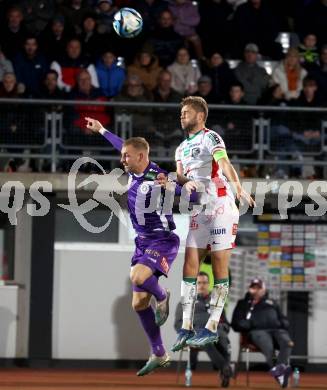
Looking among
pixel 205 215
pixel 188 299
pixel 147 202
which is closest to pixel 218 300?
pixel 188 299

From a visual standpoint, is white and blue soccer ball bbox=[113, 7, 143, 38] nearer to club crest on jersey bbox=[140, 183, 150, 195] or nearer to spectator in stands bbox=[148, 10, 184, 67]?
club crest on jersey bbox=[140, 183, 150, 195]

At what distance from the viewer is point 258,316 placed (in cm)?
2028

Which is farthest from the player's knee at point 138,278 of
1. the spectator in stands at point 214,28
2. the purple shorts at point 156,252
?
the spectator in stands at point 214,28

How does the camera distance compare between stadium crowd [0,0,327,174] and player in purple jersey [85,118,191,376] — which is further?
stadium crowd [0,0,327,174]

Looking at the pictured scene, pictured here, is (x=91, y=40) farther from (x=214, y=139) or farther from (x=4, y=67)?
(x=214, y=139)

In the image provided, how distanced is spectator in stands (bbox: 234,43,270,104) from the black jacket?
117 inches

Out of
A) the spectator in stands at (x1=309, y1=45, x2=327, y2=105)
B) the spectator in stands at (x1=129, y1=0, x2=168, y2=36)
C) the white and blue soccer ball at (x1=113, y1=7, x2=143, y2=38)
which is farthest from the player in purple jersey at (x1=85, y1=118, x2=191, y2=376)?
the spectator in stands at (x1=129, y1=0, x2=168, y2=36)

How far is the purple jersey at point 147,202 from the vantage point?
1294cm

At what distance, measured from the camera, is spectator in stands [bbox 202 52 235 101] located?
65.4ft

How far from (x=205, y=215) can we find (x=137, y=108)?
6526 mm

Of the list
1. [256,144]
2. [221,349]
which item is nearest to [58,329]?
[221,349]

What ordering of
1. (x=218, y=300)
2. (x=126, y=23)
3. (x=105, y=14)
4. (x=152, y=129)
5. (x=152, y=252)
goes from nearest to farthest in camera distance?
(x=152, y=252)
(x=218, y=300)
(x=126, y=23)
(x=152, y=129)
(x=105, y=14)

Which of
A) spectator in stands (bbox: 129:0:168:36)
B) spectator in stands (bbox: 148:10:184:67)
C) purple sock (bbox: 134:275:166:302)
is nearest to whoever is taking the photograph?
purple sock (bbox: 134:275:166:302)

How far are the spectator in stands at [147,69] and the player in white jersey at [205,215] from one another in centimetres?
703
